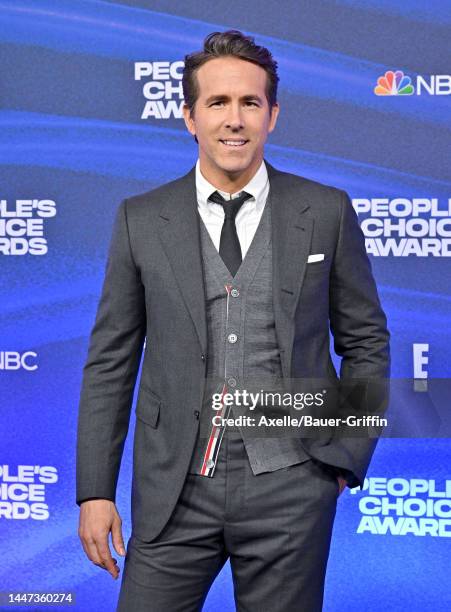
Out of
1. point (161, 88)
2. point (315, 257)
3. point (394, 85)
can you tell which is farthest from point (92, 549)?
point (394, 85)

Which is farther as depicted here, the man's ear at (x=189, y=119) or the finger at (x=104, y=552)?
the man's ear at (x=189, y=119)

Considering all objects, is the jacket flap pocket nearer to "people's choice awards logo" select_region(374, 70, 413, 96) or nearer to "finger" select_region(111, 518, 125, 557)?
"finger" select_region(111, 518, 125, 557)

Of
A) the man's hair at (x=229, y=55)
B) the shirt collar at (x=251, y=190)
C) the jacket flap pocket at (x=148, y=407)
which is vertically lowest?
the jacket flap pocket at (x=148, y=407)

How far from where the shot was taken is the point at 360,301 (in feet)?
6.49

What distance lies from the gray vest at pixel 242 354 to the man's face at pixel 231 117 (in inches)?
8.7

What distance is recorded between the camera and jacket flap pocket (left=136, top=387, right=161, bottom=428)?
6.20 feet

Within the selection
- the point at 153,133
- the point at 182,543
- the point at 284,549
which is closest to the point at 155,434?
the point at 182,543

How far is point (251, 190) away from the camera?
6.37ft

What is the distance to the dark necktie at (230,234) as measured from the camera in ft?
6.15

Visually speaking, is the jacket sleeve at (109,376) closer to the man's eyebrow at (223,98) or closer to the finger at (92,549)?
the finger at (92,549)

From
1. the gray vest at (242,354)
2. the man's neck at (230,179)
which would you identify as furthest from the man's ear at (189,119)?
the gray vest at (242,354)

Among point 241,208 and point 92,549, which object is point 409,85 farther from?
point 92,549

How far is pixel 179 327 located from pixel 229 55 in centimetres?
62

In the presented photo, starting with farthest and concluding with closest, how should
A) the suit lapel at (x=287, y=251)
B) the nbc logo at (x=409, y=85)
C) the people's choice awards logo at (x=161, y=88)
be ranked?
the people's choice awards logo at (x=161, y=88), the nbc logo at (x=409, y=85), the suit lapel at (x=287, y=251)
